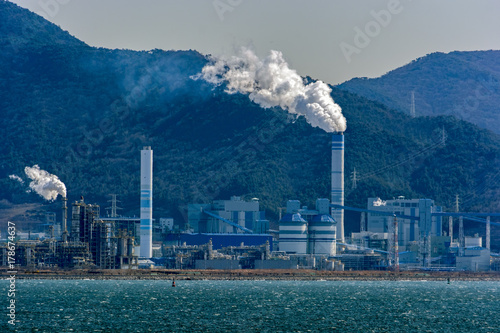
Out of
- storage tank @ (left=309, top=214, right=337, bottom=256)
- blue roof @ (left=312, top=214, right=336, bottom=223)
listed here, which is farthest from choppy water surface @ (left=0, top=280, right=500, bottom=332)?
blue roof @ (left=312, top=214, right=336, bottom=223)

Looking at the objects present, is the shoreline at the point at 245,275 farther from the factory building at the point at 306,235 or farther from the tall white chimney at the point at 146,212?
the tall white chimney at the point at 146,212

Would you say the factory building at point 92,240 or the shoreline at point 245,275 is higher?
the factory building at point 92,240

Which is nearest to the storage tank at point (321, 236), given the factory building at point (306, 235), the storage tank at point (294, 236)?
the factory building at point (306, 235)

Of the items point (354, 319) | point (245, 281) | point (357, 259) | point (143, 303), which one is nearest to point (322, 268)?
point (357, 259)

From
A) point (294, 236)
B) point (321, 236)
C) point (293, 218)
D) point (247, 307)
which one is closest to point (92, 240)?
point (294, 236)

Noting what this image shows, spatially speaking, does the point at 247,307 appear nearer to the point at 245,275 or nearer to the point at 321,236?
the point at 245,275

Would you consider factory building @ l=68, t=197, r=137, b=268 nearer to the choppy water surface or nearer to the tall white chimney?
the choppy water surface
